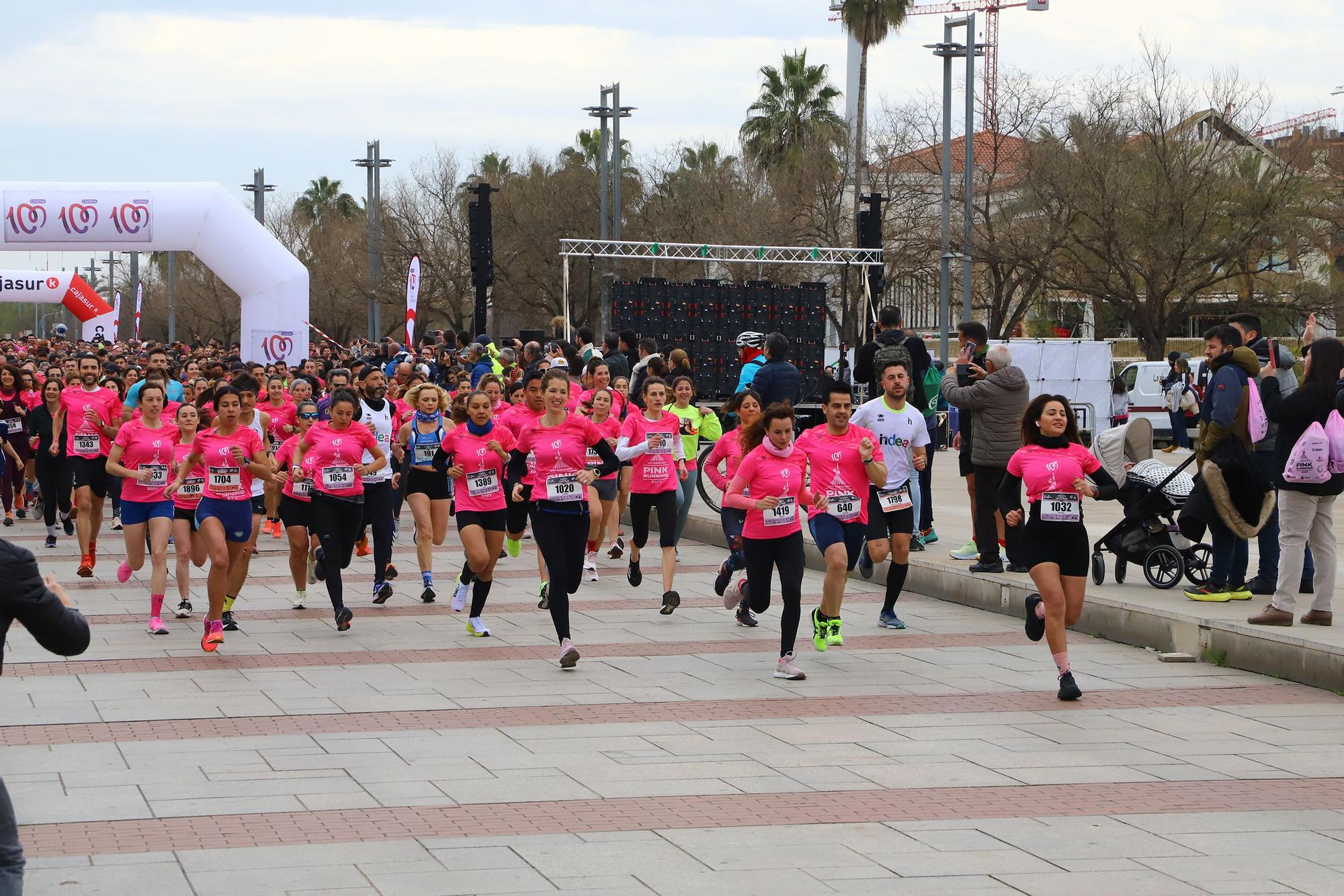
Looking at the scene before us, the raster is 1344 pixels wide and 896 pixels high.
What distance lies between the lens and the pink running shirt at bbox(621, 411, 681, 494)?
12367mm

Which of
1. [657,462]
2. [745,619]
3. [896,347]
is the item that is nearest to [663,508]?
[657,462]

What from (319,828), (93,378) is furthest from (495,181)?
(319,828)

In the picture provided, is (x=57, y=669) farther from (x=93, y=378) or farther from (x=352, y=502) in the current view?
(x=93, y=378)

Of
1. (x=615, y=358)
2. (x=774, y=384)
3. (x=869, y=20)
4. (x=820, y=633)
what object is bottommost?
(x=820, y=633)

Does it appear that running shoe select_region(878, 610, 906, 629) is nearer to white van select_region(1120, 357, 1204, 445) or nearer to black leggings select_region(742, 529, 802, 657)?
black leggings select_region(742, 529, 802, 657)

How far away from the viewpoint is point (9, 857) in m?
4.07

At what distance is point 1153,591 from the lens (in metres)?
12.1

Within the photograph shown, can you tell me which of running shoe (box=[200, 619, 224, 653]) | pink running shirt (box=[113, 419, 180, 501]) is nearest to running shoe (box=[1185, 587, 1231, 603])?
running shoe (box=[200, 619, 224, 653])

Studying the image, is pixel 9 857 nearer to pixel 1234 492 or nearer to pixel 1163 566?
pixel 1234 492

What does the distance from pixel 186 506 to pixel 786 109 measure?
48.1m

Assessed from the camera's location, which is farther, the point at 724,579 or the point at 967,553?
the point at 967,553

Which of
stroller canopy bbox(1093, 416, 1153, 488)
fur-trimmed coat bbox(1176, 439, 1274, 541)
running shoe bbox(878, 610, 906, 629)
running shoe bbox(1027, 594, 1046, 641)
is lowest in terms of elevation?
running shoe bbox(878, 610, 906, 629)

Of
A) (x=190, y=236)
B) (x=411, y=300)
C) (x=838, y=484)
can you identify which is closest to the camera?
(x=838, y=484)

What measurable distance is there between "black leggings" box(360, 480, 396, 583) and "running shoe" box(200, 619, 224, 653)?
6.21ft
